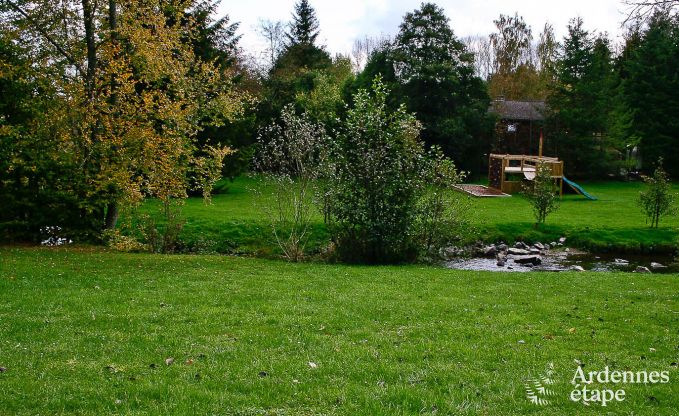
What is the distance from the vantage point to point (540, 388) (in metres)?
5.36

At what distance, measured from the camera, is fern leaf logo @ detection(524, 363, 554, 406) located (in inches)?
200

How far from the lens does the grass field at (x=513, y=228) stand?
66.8 ft

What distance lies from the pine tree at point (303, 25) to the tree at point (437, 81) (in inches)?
714

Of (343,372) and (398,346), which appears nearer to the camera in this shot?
(343,372)

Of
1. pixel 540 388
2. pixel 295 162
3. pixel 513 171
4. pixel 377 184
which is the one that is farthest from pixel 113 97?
pixel 513 171

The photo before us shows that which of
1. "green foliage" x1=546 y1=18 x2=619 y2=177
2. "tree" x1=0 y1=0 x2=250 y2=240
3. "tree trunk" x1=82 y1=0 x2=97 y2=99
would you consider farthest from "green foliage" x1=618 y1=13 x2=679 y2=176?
"tree trunk" x1=82 y1=0 x2=97 y2=99

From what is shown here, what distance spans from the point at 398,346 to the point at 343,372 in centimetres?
115

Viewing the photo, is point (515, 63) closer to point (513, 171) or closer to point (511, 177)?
point (511, 177)

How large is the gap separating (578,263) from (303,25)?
44429 mm

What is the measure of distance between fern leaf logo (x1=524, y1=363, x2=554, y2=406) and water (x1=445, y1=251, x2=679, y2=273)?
11.1 meters

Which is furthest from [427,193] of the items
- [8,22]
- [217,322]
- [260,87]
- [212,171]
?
[260,87]

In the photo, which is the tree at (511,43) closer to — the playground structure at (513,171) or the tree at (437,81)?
the tree at (437,81)

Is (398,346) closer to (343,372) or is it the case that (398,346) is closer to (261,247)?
A: (343,372)

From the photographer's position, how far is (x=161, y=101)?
14273 millimetres
